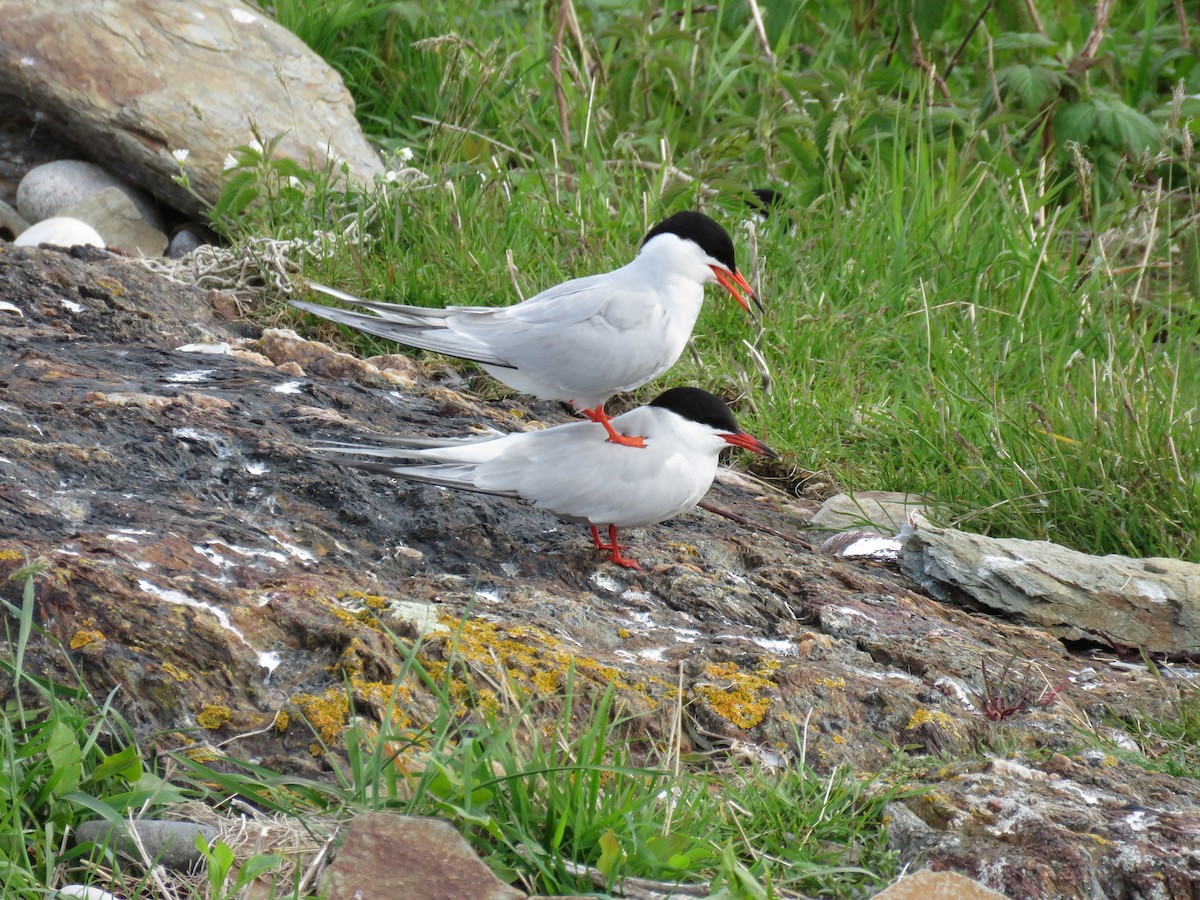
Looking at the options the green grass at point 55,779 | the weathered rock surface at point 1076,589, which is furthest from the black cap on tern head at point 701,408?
the green grass at point 55,779

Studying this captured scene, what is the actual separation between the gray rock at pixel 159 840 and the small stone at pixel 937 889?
0.96 meters

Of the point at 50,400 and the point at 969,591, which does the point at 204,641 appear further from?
the point at 969,591

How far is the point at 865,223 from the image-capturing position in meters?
4.96

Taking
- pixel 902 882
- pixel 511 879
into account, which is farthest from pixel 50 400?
pixel 902 882

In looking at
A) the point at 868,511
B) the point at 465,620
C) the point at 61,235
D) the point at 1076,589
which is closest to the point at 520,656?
the point at 465,620

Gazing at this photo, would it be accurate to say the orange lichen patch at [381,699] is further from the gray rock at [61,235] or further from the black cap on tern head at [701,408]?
the gray rock at [61,235]

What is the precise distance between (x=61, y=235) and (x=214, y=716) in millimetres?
3027

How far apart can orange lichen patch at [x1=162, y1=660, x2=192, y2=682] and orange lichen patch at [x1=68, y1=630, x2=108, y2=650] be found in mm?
107

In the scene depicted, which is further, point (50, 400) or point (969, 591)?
point (969, 591)

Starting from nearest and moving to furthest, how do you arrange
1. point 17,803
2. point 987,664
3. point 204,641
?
point 17,803, point 204,641, point 987,664

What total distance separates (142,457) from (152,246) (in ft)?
9.36

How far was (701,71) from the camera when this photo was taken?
642 centimetres

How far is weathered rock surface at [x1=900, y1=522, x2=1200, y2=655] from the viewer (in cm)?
303

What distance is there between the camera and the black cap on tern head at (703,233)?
3.42 metres
